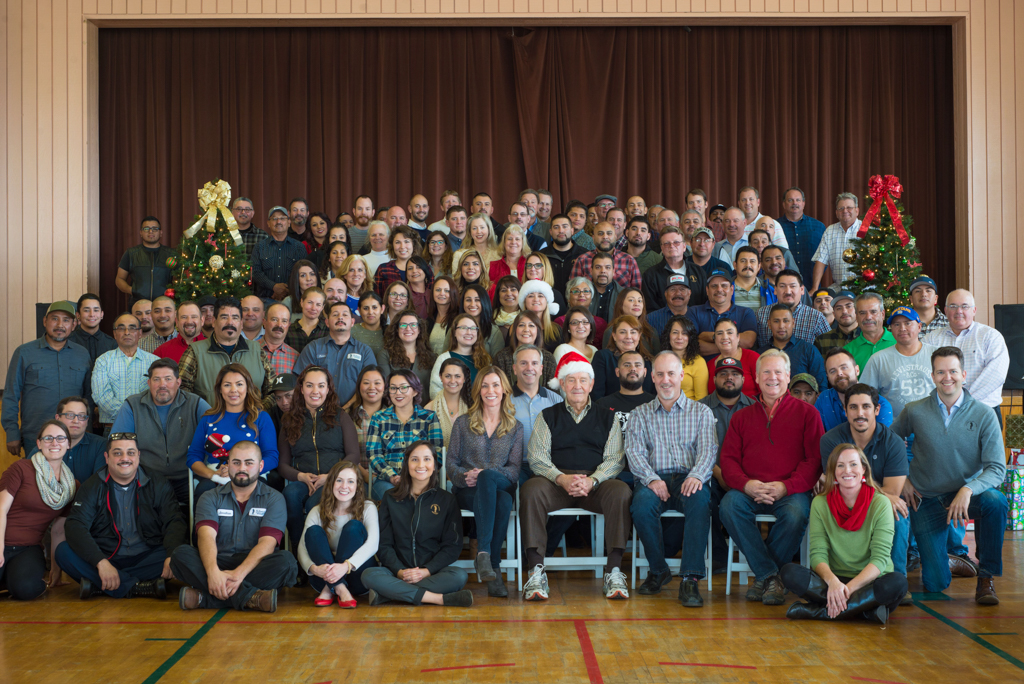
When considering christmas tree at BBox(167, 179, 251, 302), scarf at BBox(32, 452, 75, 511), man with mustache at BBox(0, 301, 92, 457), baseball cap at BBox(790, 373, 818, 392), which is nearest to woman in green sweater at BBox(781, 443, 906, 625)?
baseball cap at BBox(790, 373, 818, 392)

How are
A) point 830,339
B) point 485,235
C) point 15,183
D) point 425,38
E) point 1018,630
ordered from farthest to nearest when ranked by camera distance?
point 425,38 → point 15,183 → point 485,235 → point 830,339 → point 1018,630

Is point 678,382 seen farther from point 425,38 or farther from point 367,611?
point 425,38

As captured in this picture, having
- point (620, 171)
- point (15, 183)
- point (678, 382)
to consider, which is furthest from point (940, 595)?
point (15, 183)

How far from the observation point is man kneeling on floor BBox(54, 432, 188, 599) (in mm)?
4980

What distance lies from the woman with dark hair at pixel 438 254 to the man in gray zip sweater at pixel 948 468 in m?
3.84

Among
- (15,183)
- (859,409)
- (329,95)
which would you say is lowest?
(859,409)

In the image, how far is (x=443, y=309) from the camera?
6660mm

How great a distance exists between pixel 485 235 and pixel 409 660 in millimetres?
4323

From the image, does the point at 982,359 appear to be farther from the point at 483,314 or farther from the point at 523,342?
the point at 483,314

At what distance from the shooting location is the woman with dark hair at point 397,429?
538 cm

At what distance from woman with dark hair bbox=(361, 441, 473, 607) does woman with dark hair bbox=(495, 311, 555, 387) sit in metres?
1.20

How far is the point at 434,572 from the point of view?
4.86 metres

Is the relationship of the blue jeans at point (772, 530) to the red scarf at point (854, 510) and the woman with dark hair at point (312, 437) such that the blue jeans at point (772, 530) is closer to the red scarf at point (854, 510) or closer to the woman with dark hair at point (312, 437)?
the red scarf at point (854, 510)

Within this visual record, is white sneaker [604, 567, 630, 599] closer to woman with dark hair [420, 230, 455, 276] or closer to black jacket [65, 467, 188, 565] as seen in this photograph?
black jacket [65, 467, 188, 565]
